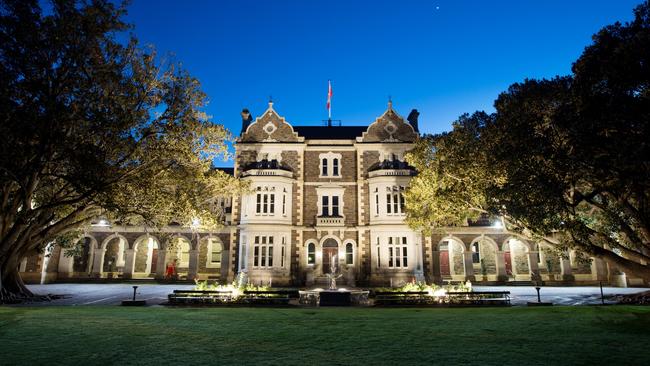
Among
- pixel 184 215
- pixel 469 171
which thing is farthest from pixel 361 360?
pixel 184 215

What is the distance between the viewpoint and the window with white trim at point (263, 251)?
29.7 metres

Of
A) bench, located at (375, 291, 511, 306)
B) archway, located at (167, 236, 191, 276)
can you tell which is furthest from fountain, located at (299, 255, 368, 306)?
archway, located at (167, 236, 191, 276)

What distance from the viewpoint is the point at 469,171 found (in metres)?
19.0

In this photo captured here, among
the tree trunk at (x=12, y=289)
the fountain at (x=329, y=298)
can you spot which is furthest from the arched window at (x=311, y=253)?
the tree trunk at (x=12, y=289)

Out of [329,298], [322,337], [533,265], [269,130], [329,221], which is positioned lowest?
[322,337]

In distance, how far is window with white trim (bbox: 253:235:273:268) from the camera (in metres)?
29.7

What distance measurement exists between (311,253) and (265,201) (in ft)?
18.3

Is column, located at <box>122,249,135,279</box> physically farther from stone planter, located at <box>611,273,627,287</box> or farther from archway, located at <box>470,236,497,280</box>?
stone planter, located at <box>611,273,627,287</box>

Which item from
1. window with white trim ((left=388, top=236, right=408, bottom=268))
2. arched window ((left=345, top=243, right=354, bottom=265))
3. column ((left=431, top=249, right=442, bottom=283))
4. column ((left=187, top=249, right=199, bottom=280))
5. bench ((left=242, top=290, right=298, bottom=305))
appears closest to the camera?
bench ((left=242, top=290, right=298, bottom=305))

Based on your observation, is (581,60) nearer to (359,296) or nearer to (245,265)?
(359,296)

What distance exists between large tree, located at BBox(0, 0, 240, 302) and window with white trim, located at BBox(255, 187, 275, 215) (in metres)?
9.26

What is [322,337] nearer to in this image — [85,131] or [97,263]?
[85,131]

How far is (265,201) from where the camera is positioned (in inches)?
1209

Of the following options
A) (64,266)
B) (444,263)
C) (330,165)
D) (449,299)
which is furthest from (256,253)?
(444,263)
